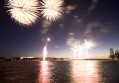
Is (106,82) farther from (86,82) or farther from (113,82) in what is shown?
(86,82)

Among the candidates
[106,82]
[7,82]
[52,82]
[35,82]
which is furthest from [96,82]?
[7,82]

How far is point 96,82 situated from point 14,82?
77.3ft

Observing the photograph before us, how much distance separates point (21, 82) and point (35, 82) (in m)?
4.01

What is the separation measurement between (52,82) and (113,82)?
17419 millimetres

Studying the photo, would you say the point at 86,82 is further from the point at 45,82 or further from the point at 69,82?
the point at 45,82

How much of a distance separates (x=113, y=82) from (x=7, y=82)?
30.2 metres

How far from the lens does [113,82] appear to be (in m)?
50.9

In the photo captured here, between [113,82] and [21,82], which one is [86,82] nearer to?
[113,82]

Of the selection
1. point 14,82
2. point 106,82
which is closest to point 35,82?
point 14,82

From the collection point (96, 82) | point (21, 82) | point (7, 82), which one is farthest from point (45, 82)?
point (96, 82)

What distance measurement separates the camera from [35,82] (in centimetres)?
5212

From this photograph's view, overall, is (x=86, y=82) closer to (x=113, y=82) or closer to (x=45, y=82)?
(x=113, y=82)

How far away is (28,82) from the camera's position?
51.2 metres

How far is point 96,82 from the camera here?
Result: 5178 centimetres
